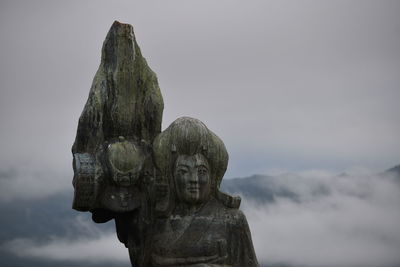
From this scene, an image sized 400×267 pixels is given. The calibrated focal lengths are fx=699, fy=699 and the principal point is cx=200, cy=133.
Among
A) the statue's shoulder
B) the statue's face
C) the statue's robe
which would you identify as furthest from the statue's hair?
the statue's robe

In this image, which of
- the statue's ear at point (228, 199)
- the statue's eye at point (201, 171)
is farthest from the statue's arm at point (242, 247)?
the statue's eye at point (201, 171)

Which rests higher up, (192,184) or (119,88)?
(119,88)

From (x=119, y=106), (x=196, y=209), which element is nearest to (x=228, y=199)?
(x=196, y=209)

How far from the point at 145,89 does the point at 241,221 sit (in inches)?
105

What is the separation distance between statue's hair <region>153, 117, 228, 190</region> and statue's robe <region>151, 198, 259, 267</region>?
0.65 metres

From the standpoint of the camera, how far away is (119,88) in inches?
445

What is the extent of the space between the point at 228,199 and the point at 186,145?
44.7 inches

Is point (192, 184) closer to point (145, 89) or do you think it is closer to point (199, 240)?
point (199, 240)

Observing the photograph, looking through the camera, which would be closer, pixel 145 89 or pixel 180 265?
pixel 180 265

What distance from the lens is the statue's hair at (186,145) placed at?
10.9 m

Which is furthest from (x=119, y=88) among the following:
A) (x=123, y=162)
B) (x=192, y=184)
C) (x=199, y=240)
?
(x=199, y=240)

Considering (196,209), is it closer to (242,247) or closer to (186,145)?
(242,247)

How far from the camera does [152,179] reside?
36.1 feet

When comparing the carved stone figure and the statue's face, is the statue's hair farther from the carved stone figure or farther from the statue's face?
the statue's face
